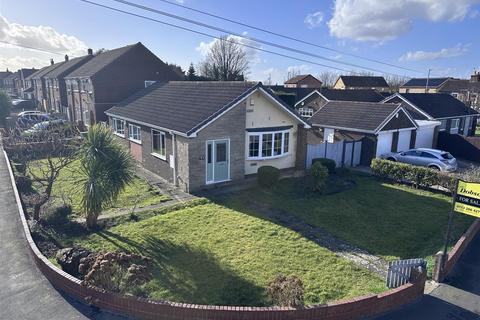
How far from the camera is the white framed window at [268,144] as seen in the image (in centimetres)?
1814

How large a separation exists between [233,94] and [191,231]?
320 inches

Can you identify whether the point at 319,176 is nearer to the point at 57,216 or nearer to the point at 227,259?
the point at 227,259

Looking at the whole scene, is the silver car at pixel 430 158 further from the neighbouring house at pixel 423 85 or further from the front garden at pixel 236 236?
the neighbouring house at pixel 423 85

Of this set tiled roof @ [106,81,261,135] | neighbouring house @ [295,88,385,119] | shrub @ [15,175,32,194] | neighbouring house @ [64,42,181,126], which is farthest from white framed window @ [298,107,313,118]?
shrub @ [15,175,32,194]

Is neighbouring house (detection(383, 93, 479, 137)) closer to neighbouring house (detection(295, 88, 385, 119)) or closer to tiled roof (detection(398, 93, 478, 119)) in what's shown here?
tiled roof (detection(398, 93, 478, 119))

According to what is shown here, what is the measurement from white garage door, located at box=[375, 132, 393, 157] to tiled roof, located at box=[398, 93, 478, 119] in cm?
1028

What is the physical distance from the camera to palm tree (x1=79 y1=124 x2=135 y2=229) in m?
11.4

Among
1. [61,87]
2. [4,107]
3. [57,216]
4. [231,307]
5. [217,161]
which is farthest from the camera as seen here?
[61,87]

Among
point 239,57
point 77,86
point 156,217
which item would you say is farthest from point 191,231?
point 239,57

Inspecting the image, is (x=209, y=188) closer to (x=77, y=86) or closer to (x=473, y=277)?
(x=473, y=277)

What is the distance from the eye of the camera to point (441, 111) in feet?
108

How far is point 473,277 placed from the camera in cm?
943

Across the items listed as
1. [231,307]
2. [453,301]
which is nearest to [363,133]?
[453,301]

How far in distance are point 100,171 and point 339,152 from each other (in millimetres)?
15884
